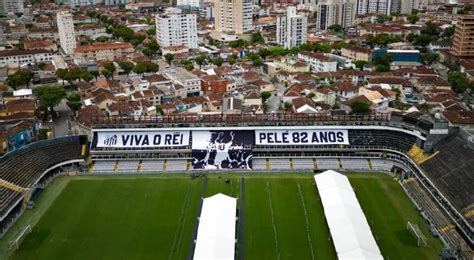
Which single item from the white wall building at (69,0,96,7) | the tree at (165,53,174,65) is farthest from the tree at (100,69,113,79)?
the white wall building at (69,0,96,7)

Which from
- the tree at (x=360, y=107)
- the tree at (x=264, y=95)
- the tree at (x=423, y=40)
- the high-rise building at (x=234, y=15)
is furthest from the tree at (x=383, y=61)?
the high-rise building at (x=234, y=15)

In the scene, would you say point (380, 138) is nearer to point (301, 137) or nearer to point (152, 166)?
point (301, 137)

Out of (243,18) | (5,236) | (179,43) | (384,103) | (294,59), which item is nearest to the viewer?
(5,236)

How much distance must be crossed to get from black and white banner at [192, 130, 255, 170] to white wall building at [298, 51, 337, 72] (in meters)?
41.1

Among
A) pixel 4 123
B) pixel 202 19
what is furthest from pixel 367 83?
pixel 202 19

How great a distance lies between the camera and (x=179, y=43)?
105m

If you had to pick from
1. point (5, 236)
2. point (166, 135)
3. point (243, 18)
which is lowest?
point (5, 236)

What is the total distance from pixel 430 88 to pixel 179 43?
191ft

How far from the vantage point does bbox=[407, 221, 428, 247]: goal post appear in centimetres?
2932

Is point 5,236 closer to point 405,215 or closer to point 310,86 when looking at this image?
point 405,215

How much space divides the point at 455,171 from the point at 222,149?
1943 centimetres

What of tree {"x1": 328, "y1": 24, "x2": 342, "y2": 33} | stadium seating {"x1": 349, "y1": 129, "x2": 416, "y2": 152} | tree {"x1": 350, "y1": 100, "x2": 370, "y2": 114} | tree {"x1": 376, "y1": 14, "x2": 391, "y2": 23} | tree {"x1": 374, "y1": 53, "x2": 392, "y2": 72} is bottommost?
tree {"x1": 350, "y1": 100, "x2": 370, "y2": 114}

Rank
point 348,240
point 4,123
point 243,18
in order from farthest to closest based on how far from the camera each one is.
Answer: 1. point 243,18
2. point 4,123
3. point 348,240

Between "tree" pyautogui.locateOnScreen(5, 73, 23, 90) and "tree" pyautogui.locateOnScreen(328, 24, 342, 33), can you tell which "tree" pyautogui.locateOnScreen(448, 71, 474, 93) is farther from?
"tree" pyautogui.locateOnScreen(5, 73, 23, 90)
